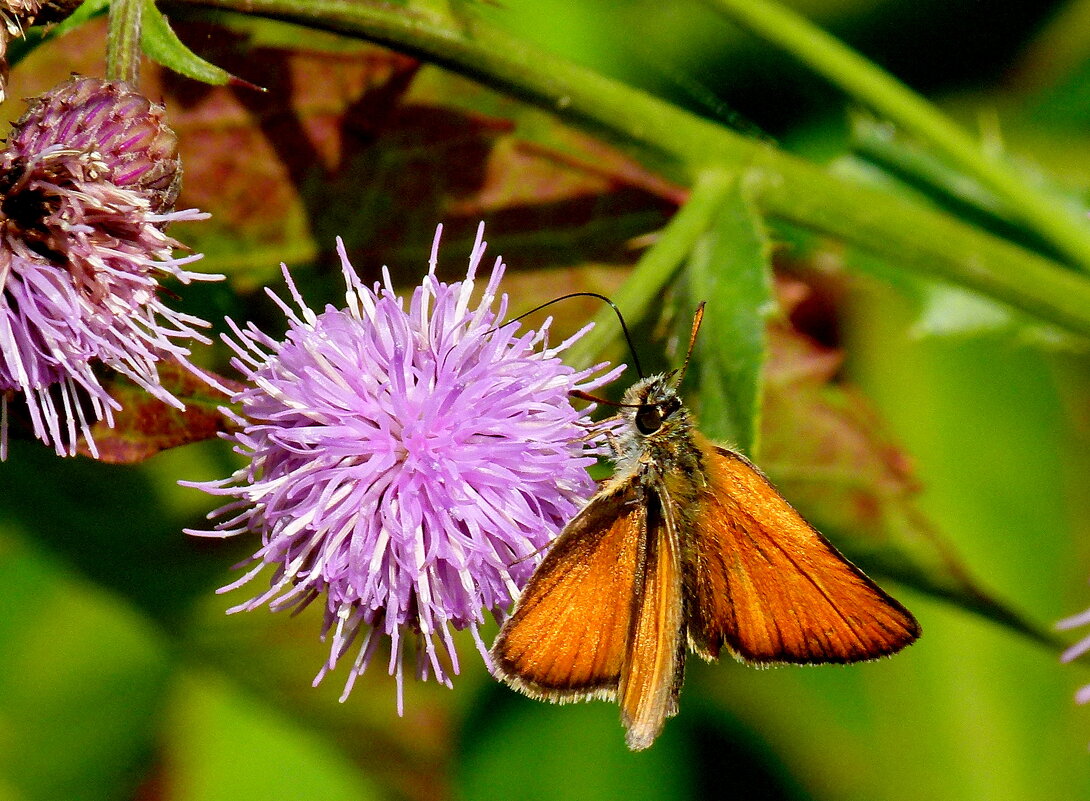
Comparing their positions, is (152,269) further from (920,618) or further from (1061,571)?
(1061,571)

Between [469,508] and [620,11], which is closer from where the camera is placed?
[469,508]

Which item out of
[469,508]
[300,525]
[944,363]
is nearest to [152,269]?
[300,525]

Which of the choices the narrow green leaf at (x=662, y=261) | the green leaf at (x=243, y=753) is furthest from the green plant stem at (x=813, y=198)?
the green leaf at (x=243, y=753)

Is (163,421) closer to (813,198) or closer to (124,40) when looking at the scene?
(124,40)

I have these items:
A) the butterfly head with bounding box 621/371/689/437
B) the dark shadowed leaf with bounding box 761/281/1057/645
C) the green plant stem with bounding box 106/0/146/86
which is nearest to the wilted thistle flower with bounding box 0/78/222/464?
the green plant stem with bounding box 106/0/146/86

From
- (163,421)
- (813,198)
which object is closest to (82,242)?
(163,421)

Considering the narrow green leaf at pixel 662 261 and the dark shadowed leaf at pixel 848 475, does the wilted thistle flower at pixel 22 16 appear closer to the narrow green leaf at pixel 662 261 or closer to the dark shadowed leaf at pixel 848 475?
the narrow green leaf at pixel 662 261
